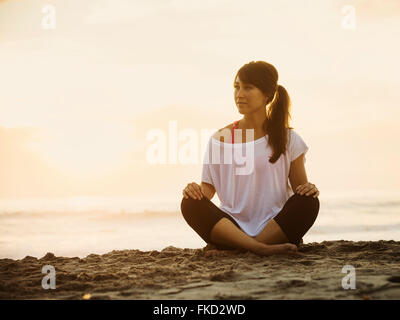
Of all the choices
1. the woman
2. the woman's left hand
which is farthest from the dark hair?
the woman's left hand

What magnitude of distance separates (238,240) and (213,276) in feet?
3.05

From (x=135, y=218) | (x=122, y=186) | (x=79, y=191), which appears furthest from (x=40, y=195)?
(x=135, y=218)

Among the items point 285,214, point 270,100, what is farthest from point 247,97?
point 285,214

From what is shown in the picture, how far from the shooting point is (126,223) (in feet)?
43.7

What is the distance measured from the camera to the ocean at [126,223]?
868 centimetres

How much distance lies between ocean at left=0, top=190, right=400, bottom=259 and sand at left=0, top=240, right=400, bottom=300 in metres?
3.73

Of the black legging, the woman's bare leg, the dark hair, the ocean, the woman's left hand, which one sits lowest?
the ocean

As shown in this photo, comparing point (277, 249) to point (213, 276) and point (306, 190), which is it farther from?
point (213, 276)

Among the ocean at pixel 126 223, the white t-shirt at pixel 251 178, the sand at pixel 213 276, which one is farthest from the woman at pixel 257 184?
the ocean at pixel 126 223

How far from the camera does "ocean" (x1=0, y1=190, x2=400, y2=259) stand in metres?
8.68

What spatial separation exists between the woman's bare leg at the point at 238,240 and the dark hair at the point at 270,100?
687mm

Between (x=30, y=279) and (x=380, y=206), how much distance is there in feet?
47.5

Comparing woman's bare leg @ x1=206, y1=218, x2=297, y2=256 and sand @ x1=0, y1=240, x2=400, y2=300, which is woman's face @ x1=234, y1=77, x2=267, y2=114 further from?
sand @ x1=0, y1=240, x2=400, y2=300

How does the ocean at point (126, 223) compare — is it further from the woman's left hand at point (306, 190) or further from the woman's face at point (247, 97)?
the woman's left hand at point (306, 190)
